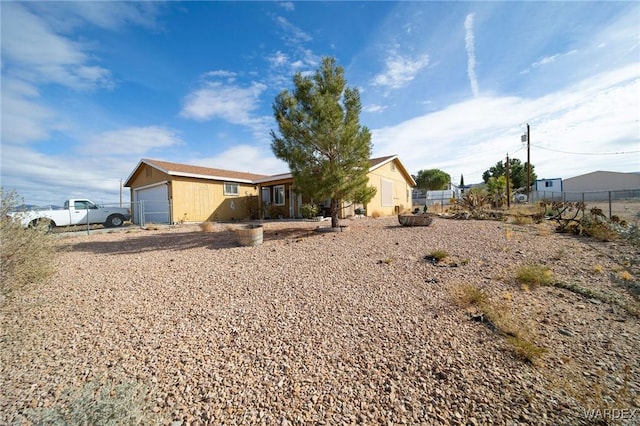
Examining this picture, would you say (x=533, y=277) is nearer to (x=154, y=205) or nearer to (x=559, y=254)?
(x=559, y=254)

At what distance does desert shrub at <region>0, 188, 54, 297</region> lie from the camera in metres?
3.45

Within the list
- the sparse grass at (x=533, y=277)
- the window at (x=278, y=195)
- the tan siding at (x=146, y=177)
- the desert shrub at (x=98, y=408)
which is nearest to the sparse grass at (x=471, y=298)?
the sparse grass at (x=533, y=277)

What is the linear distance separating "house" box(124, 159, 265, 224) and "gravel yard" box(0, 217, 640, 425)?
1045 centimetres

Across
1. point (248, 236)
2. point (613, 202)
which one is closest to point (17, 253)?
point (248, 236)

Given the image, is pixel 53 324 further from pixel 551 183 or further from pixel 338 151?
pixel 551 183

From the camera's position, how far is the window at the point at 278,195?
57.1 ft

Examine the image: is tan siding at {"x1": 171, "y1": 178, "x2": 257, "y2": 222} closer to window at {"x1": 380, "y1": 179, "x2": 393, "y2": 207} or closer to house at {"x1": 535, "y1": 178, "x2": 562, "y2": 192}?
window at {"x1": 380, "y1": 179, "x2": 393, "y2": 207}

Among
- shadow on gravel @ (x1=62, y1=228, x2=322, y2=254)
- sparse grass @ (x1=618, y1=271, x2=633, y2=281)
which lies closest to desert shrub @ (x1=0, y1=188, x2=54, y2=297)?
shadow on gravel @ (x1=62, y1=228, x2=322, y2=254)

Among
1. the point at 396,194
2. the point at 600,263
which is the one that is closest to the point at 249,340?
the point at 600,263

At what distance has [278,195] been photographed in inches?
699

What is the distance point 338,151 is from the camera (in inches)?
358

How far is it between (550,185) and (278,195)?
5093 cm

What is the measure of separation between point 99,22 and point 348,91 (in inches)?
284

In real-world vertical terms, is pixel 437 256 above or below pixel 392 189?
below
